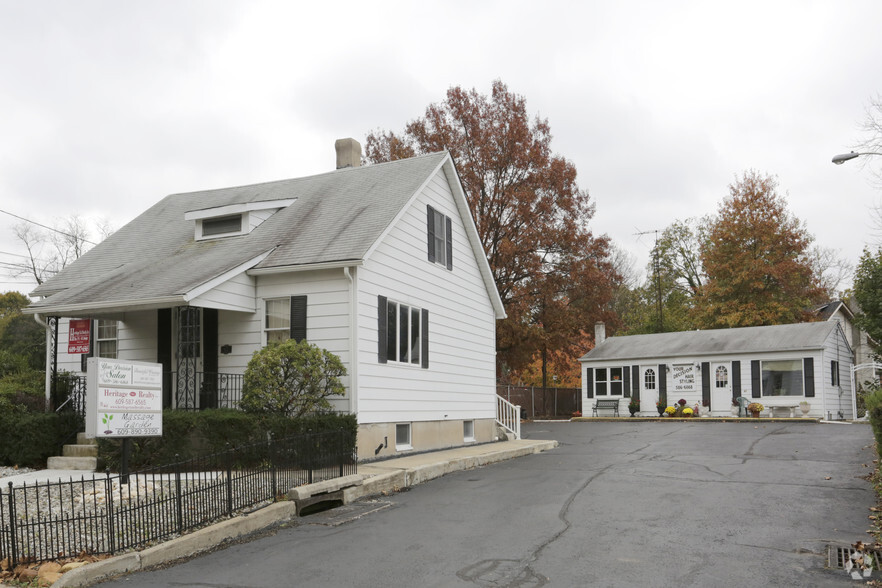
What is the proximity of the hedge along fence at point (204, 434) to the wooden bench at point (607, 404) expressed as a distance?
86.4 ft

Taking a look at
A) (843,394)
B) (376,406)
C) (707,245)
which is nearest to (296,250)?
(376,406)

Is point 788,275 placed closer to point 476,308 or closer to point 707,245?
point 707,245

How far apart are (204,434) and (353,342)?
3346 mm

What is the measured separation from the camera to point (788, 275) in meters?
42.8

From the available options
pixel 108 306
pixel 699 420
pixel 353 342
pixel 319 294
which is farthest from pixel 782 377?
pixel 108 306

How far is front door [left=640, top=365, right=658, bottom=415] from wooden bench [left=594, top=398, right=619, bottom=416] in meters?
1.20

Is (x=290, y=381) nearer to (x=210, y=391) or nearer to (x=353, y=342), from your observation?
(x=353, y=342)

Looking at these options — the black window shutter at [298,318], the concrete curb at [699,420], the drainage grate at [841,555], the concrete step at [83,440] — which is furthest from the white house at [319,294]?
the concrete curb at [699,420]

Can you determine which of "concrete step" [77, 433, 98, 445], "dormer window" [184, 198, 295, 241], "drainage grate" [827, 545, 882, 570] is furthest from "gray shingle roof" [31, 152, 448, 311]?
"drainage grate" [827, 545, 882, 570]

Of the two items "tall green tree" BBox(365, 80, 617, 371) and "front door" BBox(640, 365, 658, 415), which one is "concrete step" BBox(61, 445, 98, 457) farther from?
"front door" BBox(640, 365, 658, 415)

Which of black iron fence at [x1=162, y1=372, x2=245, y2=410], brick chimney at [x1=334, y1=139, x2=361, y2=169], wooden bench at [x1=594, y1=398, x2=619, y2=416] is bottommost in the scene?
wooden bench at [x1=594, y1=398, x2=619, y2=416]

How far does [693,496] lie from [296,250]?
29.7 ft

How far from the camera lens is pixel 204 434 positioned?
1289 centimetres

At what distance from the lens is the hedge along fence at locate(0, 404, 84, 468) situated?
46.0 feet
